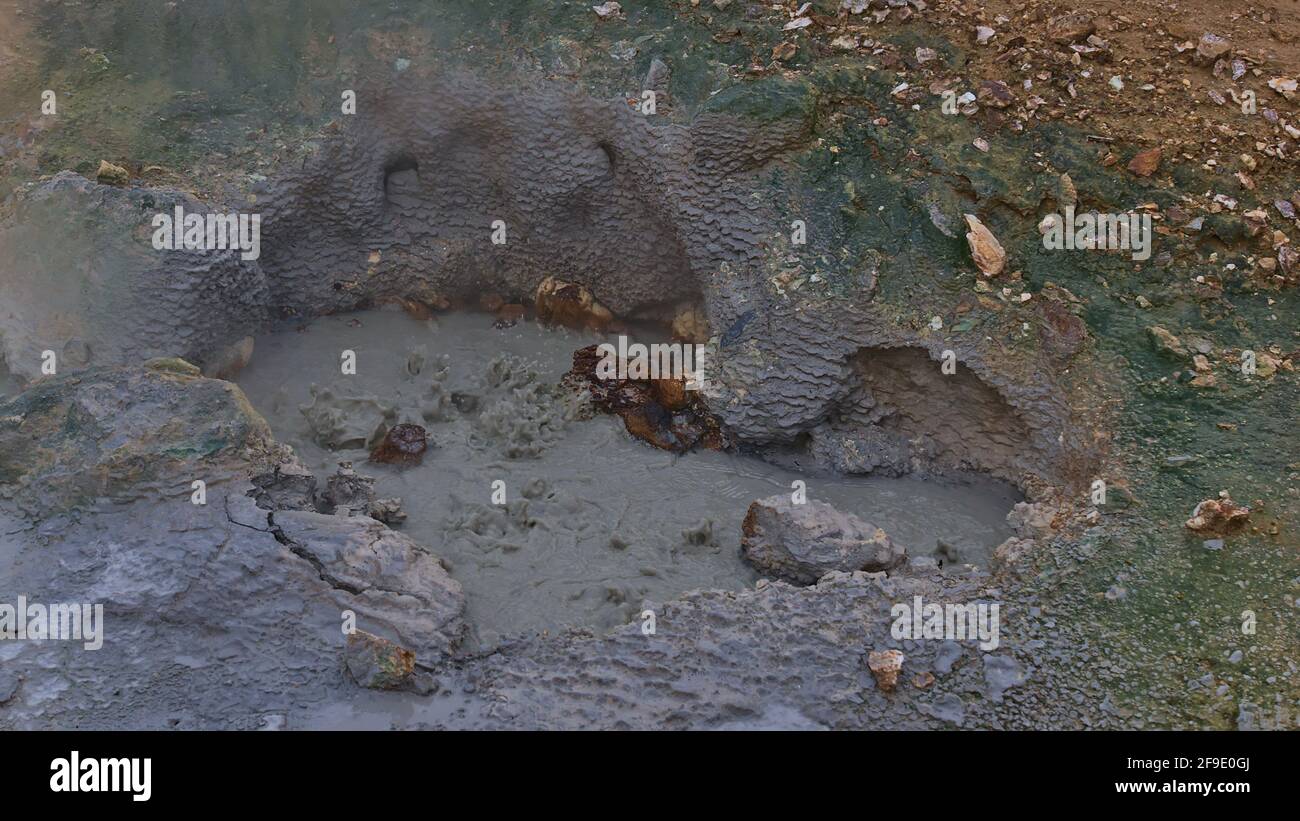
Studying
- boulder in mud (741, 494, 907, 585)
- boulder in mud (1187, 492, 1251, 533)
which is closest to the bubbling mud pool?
boulder in mud (741, 494, 907, 585)

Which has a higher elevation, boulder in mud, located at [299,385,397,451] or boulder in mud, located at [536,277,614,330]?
boulder in mud, located at [536,277,614,330]

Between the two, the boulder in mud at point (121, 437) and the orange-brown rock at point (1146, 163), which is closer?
the boulder in mud at point (121, 437)

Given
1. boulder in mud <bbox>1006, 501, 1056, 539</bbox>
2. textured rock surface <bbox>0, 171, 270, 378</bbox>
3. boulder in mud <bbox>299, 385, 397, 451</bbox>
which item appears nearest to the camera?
boulder in mud <bbox>1006, 501, 1056, 539</bbox>

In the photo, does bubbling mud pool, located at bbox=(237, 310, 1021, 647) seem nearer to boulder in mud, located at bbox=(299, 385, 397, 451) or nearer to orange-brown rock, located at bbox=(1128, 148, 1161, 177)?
boulder in mud, located at bbox=(299, 385, 397, 451)

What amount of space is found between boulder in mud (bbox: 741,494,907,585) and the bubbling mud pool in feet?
0.54

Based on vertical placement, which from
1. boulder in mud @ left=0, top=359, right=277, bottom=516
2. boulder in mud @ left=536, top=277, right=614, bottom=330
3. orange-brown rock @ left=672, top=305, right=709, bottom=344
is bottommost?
boulder in mud @ left=0, top=359, right=277, bottom=516

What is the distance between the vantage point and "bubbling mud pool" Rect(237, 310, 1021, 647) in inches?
242

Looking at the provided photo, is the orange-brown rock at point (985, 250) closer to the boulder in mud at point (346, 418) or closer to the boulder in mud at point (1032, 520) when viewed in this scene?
the boulder in mud at point (1032, 520)

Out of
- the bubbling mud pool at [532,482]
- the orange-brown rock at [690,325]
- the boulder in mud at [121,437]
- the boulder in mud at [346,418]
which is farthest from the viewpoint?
the orange-brown rock at [690,325]

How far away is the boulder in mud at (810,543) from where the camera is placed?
589 cm

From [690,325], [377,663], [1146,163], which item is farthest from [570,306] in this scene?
[1146,163]

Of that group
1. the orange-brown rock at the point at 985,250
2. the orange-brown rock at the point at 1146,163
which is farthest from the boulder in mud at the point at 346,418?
the orange-brown rock at the point at 1146,163

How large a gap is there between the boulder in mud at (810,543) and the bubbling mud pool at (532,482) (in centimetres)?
16

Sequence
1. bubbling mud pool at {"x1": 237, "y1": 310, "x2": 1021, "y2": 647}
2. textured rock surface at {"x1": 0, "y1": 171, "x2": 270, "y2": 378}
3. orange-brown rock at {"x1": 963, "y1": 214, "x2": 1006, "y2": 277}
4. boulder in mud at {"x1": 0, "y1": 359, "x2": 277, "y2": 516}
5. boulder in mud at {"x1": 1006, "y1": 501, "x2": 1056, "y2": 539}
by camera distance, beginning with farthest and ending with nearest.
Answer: textured rock surface at {"x1": 0, "y1": 171, "x2": 270, "y2": 378}
orange-brown rock at {"x1": 963, "y1": 214, "x2": 1006, "y2": 277}
bubbling mud pool at {"x1": 237, "y1": 310, "x2": 1021, "y2": 647}
boulder in mud at {"x1": 1006, "y1": 501, "x2": 1056, "y2": 539}
boulder in mud at {"x1": 0, "y1": 359, "x2": 277, "y2": 516}
